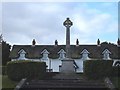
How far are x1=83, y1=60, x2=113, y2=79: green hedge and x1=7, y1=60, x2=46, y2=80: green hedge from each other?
197 inches

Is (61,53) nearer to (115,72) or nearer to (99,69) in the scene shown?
(115,72)

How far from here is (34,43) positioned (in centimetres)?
7244

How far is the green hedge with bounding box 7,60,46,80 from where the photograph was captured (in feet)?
102

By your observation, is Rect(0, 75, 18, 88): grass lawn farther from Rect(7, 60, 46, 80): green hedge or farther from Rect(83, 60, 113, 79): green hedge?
Rect(83, 60, 113, 79): green hedge

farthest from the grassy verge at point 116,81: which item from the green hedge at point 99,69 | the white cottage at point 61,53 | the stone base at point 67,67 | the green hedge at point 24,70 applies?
the white cottage at point 61,53

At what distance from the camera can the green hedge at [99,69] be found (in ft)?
106

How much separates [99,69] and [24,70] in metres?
7.65

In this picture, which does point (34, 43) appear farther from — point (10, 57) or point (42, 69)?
point (42, 69)

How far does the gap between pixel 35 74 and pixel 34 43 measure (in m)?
41.1

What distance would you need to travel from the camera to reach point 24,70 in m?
31.2

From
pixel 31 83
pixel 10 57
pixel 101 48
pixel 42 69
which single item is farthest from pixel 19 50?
pixel 31 83

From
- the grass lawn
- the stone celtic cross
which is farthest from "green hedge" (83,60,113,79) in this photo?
the grass lawn

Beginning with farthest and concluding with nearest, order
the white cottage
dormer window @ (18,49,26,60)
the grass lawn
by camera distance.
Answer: dormer window @ (18,49,26,60)
the white cottage
the grass lawn

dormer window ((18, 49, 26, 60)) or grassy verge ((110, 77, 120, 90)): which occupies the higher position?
dormer window ((18, 49, 26, 60))
